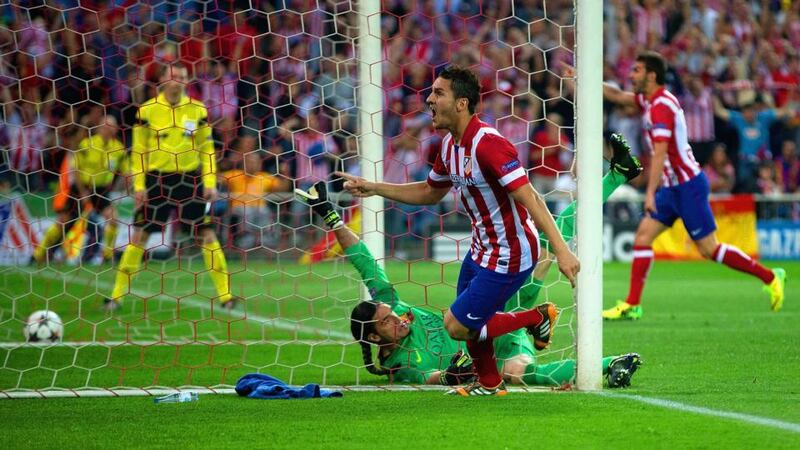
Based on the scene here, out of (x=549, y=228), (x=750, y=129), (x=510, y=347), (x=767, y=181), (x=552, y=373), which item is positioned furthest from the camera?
(x=750, y=129)

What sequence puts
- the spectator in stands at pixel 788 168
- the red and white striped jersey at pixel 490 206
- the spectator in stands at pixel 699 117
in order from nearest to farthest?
1. the red and white striped jersey at pixel 490 206
2. the spectator in stands at pixel 699 117
3. the spectator in stands at pixel 788 168

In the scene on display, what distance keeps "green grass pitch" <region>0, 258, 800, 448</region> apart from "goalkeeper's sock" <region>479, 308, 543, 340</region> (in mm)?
349

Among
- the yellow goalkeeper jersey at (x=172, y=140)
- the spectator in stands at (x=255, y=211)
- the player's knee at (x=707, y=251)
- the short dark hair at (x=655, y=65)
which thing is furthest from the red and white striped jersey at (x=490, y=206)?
the spectator in stands at (x=255, y=211)

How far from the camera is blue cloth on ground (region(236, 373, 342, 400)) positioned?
243 inches

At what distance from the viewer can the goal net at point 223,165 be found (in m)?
7.89

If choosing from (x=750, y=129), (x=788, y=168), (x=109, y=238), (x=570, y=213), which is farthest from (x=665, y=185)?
(x=788, y=168)

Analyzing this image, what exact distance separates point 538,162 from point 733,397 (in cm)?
1017

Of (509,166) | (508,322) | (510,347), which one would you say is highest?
(509,166)

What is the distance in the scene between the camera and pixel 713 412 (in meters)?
5.56

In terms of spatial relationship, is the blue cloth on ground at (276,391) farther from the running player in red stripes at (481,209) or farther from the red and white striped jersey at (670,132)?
the red and white striped jersey at (670,132)

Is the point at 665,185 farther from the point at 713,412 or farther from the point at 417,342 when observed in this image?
the point at 713,412

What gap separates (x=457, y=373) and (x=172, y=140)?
16.3 feet

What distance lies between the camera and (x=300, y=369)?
7.52 meters

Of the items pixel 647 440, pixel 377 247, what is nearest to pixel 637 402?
pixel 647 440
